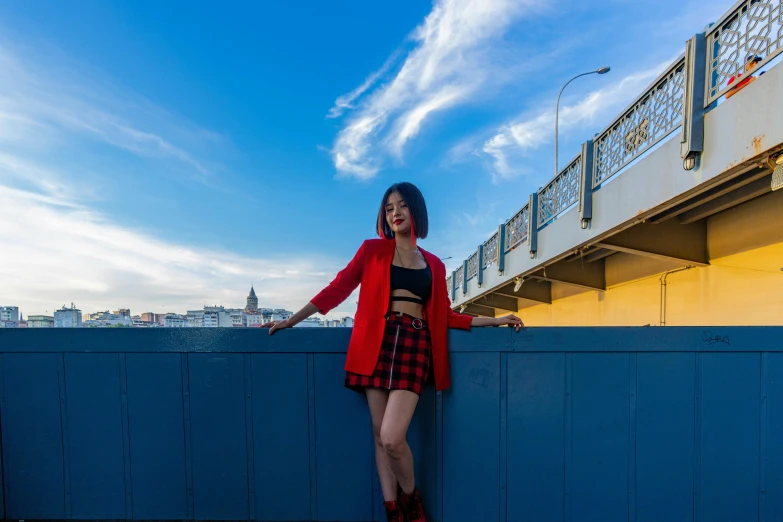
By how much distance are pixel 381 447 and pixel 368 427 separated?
0.60 ft

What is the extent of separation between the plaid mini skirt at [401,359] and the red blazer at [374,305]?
0.03 m

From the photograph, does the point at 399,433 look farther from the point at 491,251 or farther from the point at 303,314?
the point at 491,251

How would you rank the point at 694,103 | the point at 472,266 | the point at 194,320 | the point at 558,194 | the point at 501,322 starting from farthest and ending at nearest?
1. the point at 194,320
2. the point at 472,266
3. the point at 558,194
4. the point at 694,103
5. the point at 501,322

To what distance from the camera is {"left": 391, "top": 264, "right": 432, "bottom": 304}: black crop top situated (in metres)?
1.70

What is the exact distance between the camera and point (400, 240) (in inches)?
71.4

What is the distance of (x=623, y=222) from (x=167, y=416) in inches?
192

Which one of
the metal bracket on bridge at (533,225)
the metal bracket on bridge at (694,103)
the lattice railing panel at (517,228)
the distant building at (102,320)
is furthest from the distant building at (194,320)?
the lattice railing panel at (517,228)

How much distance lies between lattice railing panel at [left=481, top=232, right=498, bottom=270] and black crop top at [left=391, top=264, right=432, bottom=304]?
25.2 ft

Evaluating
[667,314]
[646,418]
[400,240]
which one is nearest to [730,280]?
[667,314]

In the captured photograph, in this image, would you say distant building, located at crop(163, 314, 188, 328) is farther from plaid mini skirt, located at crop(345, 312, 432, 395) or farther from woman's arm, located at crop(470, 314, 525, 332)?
woman's arm, located at crop(470, 314, 525, 332)

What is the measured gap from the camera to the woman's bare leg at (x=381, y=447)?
1.64m

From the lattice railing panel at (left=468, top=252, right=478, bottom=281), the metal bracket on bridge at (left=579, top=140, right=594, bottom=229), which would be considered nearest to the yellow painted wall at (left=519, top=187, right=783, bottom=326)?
the metal bracket on bridge at (left=579, top=140, right=594, bottom=229)

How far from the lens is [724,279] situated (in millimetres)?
4355

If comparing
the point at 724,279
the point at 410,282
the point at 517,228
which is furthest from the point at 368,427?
the point at 517,228
